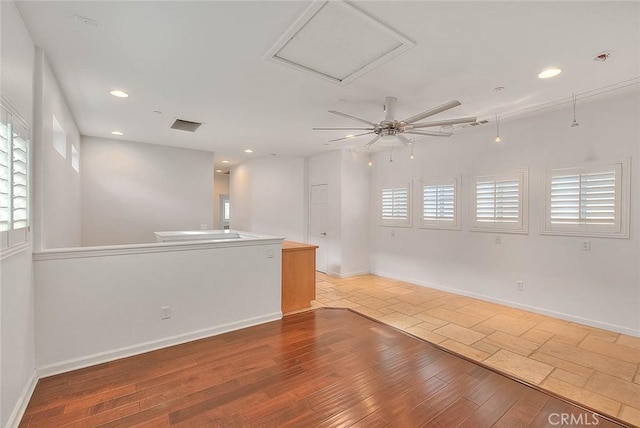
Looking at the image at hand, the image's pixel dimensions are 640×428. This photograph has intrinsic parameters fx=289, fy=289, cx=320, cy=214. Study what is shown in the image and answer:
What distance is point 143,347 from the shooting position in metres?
2.96

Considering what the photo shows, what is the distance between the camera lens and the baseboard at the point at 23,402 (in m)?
1.90

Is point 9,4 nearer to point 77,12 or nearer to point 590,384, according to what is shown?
point 77,12

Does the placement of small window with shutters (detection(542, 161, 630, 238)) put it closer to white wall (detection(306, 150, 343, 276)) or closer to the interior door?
white wall (detection(306, 150, 343, 276))

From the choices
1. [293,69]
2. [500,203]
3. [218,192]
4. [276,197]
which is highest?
[293,69]

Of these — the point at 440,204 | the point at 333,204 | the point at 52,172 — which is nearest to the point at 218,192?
the point at 333,204

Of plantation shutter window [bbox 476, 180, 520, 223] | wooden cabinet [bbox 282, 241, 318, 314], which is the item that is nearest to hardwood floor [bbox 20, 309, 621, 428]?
wooden cabinet [bbox 282, 241, 318, 314]

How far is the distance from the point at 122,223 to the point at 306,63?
4951 mm

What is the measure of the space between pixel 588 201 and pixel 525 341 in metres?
1.97

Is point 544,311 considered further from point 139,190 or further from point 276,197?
point 139,190

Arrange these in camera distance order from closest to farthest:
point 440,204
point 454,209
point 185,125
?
point 185,125 → point 454,209 → point 440,204

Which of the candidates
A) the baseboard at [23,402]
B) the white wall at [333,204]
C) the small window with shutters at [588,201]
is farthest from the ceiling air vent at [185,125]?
the small window with shutters at [588,201]

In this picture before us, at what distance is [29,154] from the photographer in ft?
7.33

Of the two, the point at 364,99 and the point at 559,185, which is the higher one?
the point at 364,99

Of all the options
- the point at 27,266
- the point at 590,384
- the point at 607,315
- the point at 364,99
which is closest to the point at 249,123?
the point at 364,99
